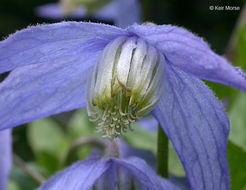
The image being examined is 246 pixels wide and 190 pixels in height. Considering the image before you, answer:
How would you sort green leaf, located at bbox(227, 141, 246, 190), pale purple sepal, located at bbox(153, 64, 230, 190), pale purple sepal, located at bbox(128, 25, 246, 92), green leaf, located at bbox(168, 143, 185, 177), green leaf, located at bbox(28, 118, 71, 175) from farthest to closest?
green leaf, located at bbox(28, 118, 71, 175) < green leaf, located at bbox(168, 143, 185, 177) < green leaf, located at bbox(227, 141, 246, 190) < pale purple sepal, located at bbox(153, 64, 230, 190) < pale purple sepal, located at bbox(128, 25, 246, 92)

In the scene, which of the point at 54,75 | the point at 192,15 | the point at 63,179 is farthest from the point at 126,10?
the point at 192,15

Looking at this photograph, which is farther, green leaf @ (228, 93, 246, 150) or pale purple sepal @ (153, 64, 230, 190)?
green leaf @ (228, 93, 246, 150)

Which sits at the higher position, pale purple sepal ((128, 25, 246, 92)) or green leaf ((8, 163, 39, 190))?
pale purple sepal ((128, 25, 246, 92))

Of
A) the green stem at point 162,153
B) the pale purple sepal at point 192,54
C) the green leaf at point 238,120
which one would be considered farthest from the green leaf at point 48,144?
the pale purple sepal at point 192,54

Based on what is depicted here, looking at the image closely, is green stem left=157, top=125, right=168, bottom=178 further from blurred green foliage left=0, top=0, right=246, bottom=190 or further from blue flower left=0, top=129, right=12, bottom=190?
blue flower left=0, top=129, right=12, bottom=190

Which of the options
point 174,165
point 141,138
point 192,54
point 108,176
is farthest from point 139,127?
point 192,54

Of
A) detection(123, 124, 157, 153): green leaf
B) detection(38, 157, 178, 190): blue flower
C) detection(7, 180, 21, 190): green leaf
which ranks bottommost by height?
detection(7, 180, 21, 190): green leaf

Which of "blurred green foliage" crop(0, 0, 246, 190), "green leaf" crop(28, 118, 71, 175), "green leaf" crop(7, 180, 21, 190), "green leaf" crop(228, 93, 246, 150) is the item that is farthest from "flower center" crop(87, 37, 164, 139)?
"green leaf" crop(28, 118, 71, 175)

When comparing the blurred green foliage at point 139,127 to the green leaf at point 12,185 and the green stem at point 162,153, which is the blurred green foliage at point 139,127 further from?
the green stem at point 162,153
